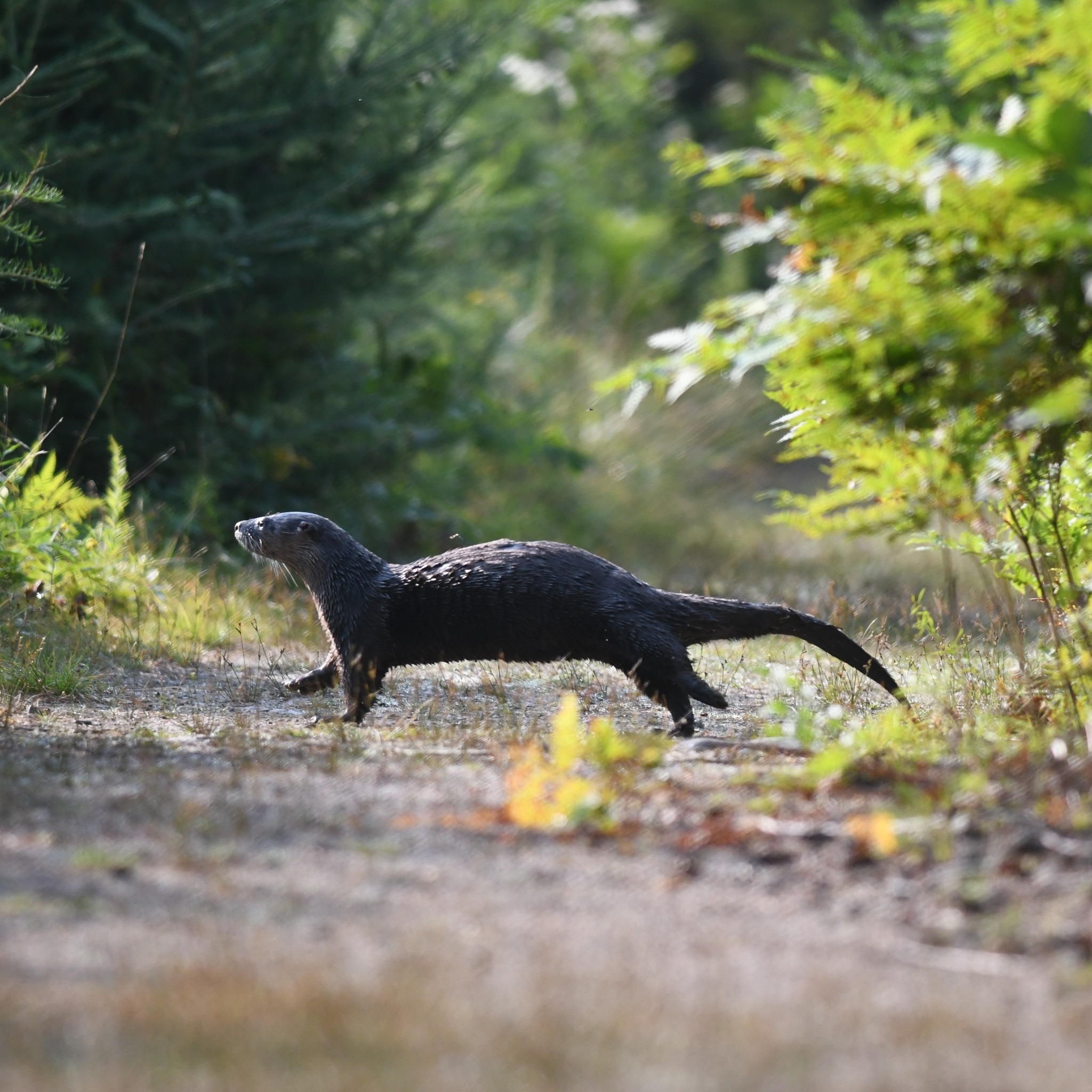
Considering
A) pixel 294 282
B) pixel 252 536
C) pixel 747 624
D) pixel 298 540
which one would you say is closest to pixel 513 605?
pixel 747 624

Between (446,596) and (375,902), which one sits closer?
(375,902)

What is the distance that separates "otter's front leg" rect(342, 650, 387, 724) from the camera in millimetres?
4836

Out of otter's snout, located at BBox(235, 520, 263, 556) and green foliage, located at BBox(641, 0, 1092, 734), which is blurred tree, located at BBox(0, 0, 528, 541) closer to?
otter's snout, located at BBox(235, 520, 263, 556)

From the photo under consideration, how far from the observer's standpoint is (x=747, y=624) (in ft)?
16.4

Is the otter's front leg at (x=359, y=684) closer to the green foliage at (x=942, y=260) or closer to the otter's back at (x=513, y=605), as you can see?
the otter's back at (x=513, y=605)

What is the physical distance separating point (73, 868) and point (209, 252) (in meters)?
5.85

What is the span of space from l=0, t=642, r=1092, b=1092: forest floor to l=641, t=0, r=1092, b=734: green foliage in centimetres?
99

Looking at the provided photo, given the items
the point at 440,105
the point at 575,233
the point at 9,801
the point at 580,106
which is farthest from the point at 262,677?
the point at 580,106

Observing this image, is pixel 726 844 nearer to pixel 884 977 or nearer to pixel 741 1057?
pixel 884 977

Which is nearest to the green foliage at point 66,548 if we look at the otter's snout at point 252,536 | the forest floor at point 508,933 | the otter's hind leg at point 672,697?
the otter's snout at point 252,536

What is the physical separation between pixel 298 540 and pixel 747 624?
1.78 m

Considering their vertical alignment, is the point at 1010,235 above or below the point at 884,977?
above

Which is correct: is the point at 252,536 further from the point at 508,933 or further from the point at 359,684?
the point at 508,933

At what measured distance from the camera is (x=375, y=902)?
9.11ft
